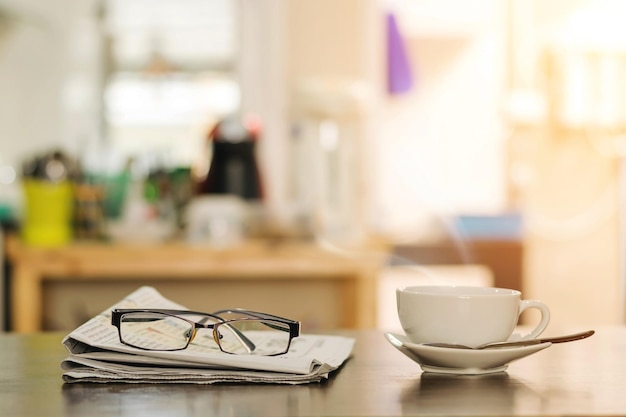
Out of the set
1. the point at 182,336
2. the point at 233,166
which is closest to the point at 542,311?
the point at 182,336

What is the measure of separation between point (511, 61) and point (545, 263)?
0.72m

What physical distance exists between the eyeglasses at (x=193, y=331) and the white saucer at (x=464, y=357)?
0.10 meters

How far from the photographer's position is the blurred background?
2381 mm

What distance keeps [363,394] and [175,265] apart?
4.74 ft

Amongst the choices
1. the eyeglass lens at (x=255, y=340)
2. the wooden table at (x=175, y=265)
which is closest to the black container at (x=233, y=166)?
the wooden table at (x=175, y=265)

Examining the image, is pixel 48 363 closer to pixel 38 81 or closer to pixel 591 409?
pixel 591 409

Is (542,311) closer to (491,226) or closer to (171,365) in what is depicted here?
(171,365)

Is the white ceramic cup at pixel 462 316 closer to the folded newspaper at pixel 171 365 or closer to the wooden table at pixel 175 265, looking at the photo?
the folded newspaper at pixel 171 365

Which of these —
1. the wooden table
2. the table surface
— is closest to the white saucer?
the table surface

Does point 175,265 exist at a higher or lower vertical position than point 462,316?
lower

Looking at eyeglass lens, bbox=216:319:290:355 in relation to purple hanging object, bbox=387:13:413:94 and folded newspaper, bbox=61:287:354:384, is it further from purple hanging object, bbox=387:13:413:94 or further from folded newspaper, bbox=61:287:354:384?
purple hanging object, bbox=387:13:413:94

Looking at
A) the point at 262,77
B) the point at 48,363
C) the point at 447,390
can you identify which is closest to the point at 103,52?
the point at 262,77

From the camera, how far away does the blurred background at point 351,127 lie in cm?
238

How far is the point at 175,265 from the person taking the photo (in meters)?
2.05
